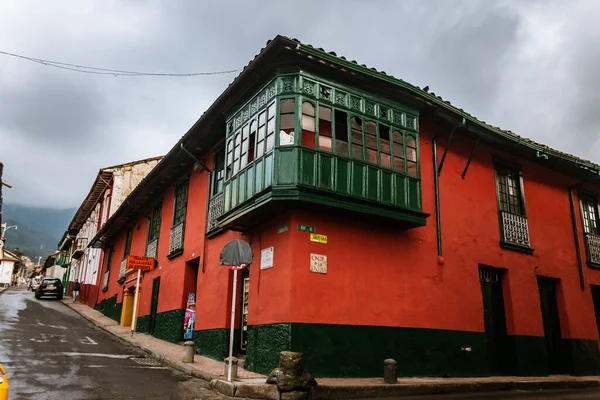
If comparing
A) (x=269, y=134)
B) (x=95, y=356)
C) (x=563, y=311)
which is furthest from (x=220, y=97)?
(x=563, y=311)

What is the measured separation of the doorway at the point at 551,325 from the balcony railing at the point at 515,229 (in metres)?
1.35

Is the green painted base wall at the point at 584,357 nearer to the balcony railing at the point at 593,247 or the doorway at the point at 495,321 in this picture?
the doorway at the point at 495,321

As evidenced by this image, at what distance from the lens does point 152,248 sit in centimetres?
1862

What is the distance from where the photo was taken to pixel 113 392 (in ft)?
24.5

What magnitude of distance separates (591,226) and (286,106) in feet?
39.9

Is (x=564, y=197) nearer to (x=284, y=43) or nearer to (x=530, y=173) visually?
(x=530, y=173)

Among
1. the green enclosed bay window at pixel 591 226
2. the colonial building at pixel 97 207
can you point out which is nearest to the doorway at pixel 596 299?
the green enclosed bay window at pixel 591 226

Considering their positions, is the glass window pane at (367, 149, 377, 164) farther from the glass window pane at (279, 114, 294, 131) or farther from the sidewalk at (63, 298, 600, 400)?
the sidewalk at (63, 298, 600, 400)

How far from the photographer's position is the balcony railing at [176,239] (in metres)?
15.7

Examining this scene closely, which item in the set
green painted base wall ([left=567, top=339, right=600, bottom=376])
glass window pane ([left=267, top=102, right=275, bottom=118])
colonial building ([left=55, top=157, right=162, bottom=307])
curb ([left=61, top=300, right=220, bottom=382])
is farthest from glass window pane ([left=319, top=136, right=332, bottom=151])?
colonial building ([left=55, top=157, right=162, bottom=307])

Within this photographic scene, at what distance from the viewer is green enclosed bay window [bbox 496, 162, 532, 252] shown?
13.7 m

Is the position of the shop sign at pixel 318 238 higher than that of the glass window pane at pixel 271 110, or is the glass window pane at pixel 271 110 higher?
the glass window pane at pixel 271 110

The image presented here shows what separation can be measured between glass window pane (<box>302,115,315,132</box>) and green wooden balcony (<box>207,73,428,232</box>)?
0.02 m

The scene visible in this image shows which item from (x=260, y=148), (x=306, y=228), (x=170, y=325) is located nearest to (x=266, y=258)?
(x=306, y=228)
